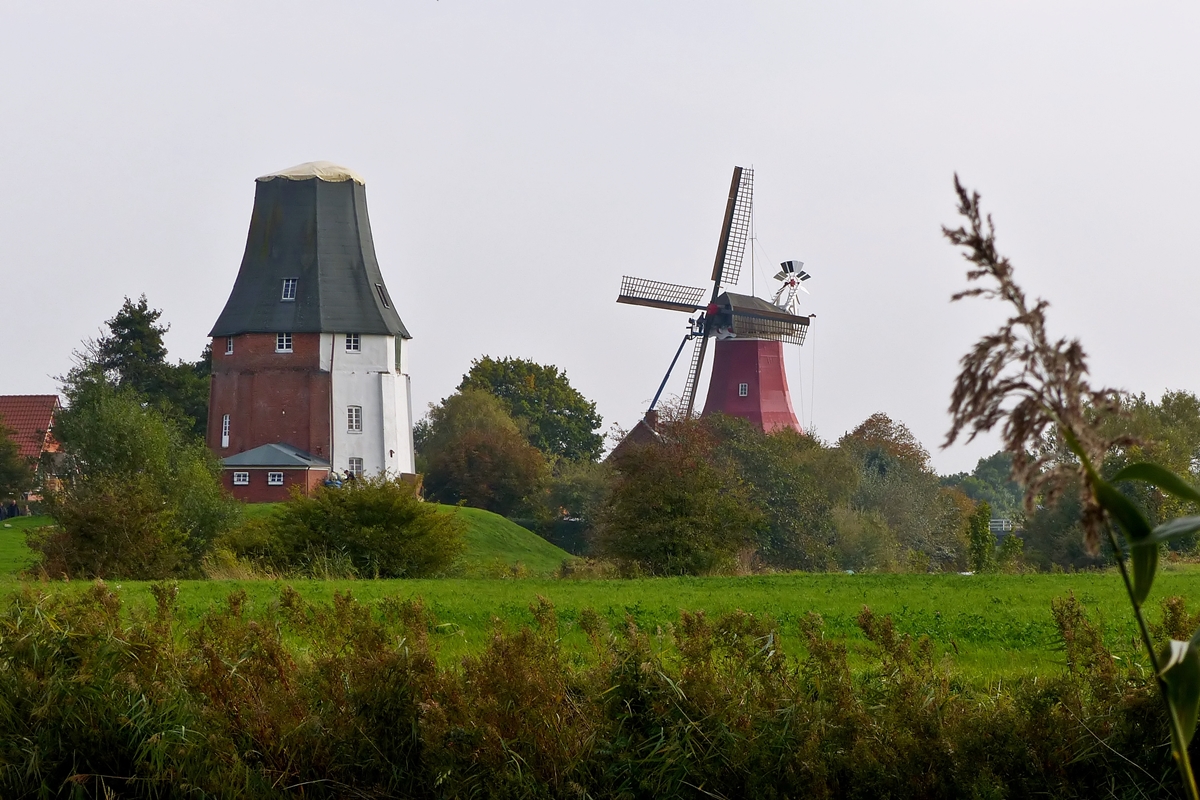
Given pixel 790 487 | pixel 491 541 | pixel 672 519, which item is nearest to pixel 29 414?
pixel 491 541

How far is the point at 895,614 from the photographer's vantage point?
45.6 ft

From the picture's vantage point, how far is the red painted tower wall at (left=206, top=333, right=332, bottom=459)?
46.4m

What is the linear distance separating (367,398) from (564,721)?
40734mm

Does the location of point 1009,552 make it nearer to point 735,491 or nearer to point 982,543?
point 982,543

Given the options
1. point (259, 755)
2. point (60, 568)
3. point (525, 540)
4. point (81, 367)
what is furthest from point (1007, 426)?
point (81, 367)

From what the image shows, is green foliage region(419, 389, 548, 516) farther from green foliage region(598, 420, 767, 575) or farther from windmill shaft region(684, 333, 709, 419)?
green foliage region(598, 420, 767, 575)

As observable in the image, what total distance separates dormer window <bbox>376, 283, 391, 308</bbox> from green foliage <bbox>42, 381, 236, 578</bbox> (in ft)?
49.6

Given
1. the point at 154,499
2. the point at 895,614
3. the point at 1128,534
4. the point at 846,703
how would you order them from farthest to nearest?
the point at 154,499 → the point at 895,614 → the point at 846,703 → the point at 1128,534

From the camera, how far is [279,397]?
4656 centimetres

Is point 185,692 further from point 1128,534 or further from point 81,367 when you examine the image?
point 81,367

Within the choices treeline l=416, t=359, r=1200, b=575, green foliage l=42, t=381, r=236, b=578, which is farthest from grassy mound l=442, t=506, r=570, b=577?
Answer: green foliage l=42, t=381, r=236, b=578

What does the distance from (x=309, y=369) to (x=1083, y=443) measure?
46188 mm

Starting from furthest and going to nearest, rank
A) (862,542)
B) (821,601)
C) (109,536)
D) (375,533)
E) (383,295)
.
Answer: (383,295), (862,542), (375,533), (109,536), (821,601)

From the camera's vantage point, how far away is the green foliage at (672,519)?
2591cm
